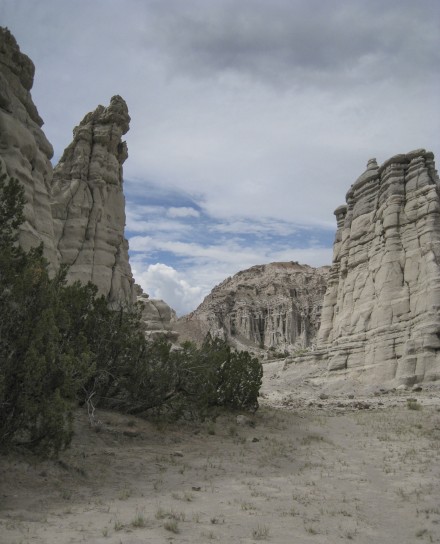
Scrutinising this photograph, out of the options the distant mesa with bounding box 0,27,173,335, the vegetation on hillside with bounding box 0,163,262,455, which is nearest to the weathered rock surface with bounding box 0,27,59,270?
the distant mesa with bounding box 0,27,173,335

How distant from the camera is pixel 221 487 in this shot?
27.0 ft

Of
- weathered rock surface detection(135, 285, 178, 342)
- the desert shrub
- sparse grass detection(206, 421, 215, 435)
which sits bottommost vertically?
sparse grass detection(206, 421, 215, 435)

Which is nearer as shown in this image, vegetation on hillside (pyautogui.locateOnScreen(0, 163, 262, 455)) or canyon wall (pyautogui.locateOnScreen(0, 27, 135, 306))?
vegetation on hillside (pyautogui.locateOnScreen(0, 163, 262, 455))

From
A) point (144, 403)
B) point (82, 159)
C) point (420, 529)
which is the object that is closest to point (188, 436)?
point (144, 403)

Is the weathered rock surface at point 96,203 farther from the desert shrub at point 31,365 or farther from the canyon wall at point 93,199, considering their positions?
the desert shrub at point 31,365

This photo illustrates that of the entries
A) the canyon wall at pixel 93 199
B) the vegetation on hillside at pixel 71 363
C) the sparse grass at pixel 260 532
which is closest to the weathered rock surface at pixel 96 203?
the canyon wall at pixel 93 199

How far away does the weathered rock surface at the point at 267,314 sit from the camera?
10619cm

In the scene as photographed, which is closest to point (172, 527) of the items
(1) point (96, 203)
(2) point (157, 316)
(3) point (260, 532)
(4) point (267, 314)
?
(3) point (260, 532)

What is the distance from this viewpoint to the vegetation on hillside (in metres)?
7.60

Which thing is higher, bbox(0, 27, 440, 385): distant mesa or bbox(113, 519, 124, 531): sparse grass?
bbox(0, 27, 440, 385): distant mesa

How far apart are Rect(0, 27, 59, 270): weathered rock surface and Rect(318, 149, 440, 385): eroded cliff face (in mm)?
22522

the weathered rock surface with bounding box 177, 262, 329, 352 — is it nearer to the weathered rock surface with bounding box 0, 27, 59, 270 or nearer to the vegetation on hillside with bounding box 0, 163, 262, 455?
the weathered rock surface with bounding box 0, 27, 59, 270

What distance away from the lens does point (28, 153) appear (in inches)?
675

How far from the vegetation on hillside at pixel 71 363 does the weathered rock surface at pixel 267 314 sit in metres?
81.7
